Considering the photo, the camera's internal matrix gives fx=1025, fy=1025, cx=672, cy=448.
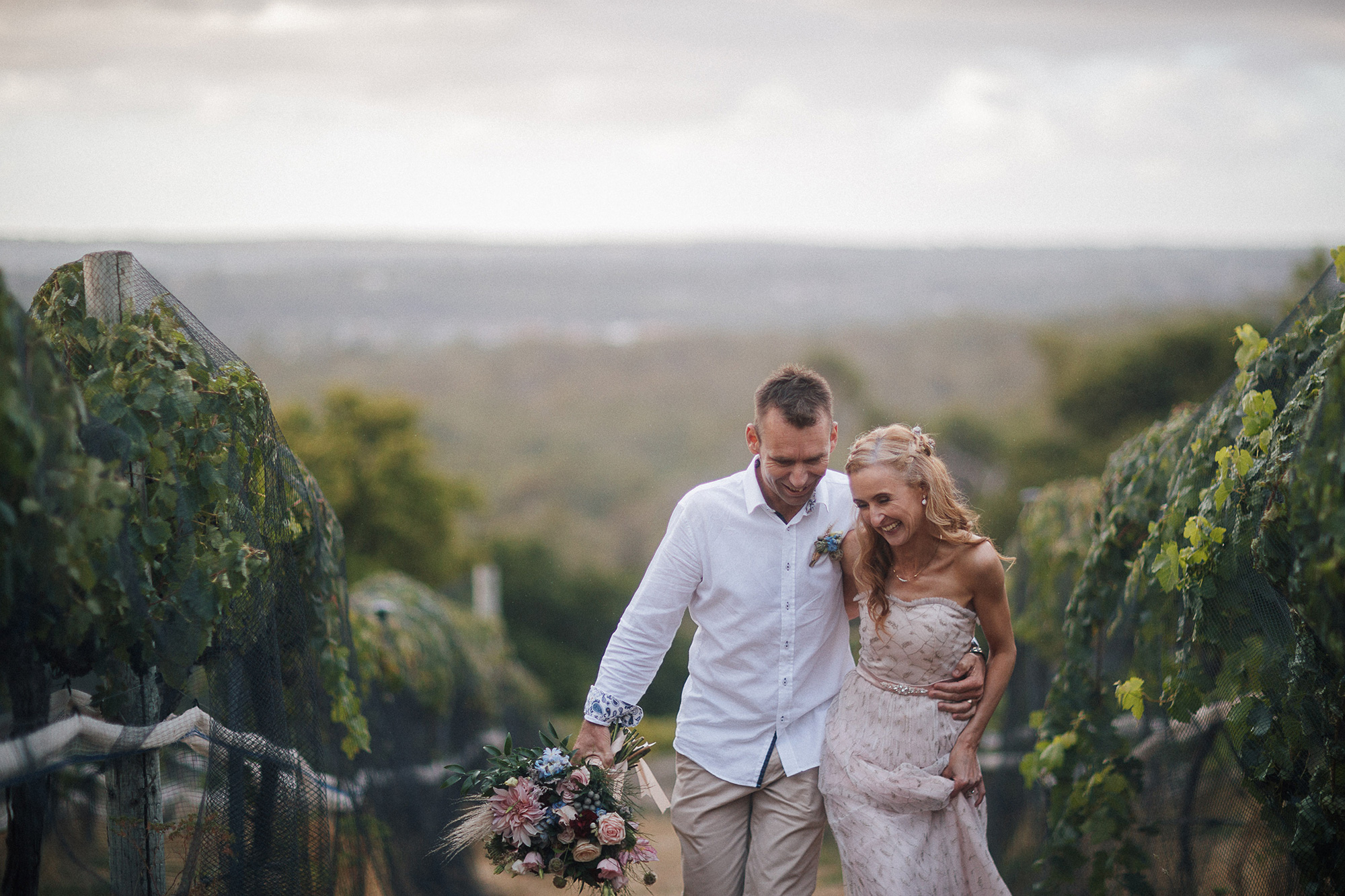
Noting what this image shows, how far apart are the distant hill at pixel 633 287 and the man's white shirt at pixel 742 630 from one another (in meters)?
32.8

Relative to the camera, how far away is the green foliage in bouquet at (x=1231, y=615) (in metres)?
2.09

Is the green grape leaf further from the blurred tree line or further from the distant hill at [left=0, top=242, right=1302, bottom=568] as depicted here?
the distant hill at [left=0, top=242, right=1302, bottom=568]

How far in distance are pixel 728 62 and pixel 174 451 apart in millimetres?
32407

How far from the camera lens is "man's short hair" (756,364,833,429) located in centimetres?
256

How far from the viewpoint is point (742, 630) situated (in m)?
2.73

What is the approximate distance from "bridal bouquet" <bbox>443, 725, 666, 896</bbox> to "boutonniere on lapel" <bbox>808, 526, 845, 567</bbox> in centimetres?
72

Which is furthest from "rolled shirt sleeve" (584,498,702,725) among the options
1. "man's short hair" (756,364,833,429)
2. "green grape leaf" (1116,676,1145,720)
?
"green grape leaf" (1116,676,1145,720)

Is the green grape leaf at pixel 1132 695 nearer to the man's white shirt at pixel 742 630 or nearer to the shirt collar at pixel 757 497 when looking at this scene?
the man's white shirt at pixel 742 630

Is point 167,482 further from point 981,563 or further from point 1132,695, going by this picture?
point 1132,695

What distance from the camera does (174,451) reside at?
7.68 feet

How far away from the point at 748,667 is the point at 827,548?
381mm

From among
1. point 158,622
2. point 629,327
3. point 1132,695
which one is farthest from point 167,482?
point 629,327

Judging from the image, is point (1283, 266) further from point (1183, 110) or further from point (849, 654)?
point (849, 654)

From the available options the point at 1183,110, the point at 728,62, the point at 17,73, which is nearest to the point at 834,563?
the point at 17,73
